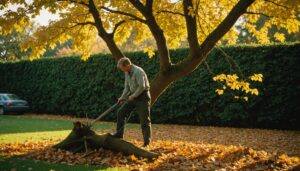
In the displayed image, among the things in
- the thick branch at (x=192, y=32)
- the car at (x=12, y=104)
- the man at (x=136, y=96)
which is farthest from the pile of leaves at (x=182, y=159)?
the car at (x=12, y=104)

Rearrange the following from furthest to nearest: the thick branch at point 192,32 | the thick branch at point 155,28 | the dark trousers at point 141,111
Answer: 1. the thick branch at point 155,28
2. the thick branch at point 192,32
3. the dark trousers at point 141,111

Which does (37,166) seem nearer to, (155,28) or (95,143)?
(95,143)

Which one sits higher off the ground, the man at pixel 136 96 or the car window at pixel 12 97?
the car window at pixel 12 97

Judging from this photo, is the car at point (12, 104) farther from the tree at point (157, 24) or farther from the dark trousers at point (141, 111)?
the dark trousers at point (141, 111)

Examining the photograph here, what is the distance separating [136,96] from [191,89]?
407 inches

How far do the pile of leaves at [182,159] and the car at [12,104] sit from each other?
58.9 feet

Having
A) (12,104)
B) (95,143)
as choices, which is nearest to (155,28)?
(95,143)

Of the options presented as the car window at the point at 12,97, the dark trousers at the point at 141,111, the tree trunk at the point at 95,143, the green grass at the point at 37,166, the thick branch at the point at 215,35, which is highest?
the thick branch at the point at 215,35

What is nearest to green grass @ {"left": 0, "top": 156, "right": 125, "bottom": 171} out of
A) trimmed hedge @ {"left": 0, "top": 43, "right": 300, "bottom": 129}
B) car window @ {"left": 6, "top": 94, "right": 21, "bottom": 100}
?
trimmed hedge @ {"left": 0, "top": 43, "right": 300, "bottom": 129}

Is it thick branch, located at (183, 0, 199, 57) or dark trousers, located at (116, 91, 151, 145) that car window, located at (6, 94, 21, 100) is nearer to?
dark trousers, located at (116, 91, 151, 145)

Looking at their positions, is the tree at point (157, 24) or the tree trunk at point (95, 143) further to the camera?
the tree at point (157, 24)

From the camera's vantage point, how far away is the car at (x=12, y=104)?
26.2 m

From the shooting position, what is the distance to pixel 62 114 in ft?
84.5

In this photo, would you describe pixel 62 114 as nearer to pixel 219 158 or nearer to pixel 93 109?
pixel 93 109
